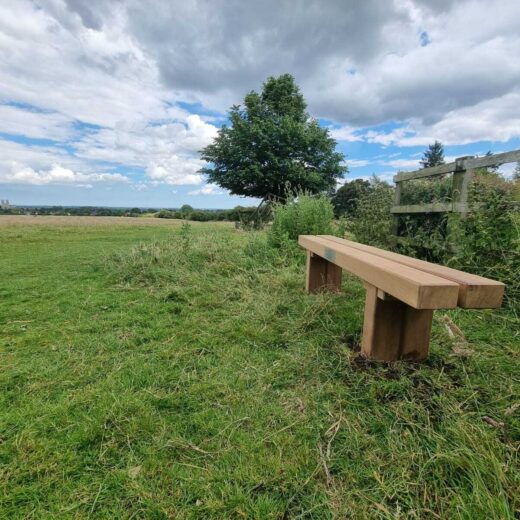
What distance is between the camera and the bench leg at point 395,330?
6.07 feet

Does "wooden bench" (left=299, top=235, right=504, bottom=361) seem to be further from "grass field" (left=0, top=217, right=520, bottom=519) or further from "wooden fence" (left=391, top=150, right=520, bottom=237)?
"wooden fence" (left=391, top=150, right=520, bottom=237)

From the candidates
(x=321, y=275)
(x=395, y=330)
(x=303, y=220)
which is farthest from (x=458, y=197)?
(x=395, y=330)

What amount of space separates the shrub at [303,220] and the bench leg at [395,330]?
10.6ft

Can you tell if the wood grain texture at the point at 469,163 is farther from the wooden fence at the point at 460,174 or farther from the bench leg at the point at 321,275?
A: the bench leg at the point at 321,275

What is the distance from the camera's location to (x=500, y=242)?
300 centimetres

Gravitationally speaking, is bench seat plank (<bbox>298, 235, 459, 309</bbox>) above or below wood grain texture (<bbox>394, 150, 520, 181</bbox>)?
below

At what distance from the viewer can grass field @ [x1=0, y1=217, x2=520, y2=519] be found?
1.13 metres

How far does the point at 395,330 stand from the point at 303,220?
346cm

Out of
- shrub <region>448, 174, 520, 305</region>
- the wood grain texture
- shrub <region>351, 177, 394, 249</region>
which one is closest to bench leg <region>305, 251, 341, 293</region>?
shrub <region>448, 174, 520, 305</region>

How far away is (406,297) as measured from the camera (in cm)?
142

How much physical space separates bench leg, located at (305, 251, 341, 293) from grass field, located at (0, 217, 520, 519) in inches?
18.4

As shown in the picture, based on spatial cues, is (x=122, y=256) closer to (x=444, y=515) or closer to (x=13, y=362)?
(x=13, y=362)

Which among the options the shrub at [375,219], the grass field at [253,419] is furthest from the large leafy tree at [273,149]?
the grass field at [253,419]

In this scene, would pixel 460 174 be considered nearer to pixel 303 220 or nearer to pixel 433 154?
pixel 303 220
